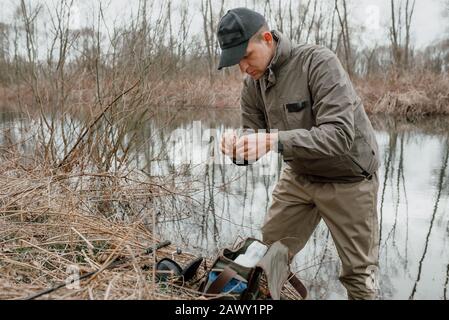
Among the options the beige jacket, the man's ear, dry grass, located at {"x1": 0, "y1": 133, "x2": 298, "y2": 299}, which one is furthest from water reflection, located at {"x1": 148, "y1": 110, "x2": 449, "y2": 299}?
the man's ear

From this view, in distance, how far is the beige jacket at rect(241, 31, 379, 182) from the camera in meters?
1.90

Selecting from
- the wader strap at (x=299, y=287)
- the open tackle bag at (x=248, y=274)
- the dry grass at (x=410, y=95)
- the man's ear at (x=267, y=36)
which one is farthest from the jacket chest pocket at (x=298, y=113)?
the dry grass at (x=410, y=95)

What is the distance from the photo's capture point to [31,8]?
481 centimetres

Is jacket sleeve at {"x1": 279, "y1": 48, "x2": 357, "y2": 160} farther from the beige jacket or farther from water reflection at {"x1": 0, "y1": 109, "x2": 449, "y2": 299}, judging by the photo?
water reflection at {"x1": 0, "y1": 109, "x2": 449, "y2": 299}

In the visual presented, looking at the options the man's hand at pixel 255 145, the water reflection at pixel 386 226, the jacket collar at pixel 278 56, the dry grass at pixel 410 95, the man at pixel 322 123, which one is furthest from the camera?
the dry grass at pixel 410 95

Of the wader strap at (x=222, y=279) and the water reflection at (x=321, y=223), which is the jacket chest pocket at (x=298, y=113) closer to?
the wader strap at (x=222, y=279)

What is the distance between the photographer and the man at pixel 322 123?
79.0 inches

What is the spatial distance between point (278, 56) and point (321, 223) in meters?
2.74

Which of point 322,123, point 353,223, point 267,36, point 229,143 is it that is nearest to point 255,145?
point 229,143

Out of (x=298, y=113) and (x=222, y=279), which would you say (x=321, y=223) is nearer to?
(x=298, y=113)

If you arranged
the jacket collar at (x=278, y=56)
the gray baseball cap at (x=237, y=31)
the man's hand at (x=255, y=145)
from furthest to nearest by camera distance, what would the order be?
the jacket collar at (x=278, y=56), the gray baseball cap at (x=237, y=31), the man's hand at (x=255, y=145)

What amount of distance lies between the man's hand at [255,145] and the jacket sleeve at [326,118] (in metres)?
0.05

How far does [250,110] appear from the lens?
2.71 meters
